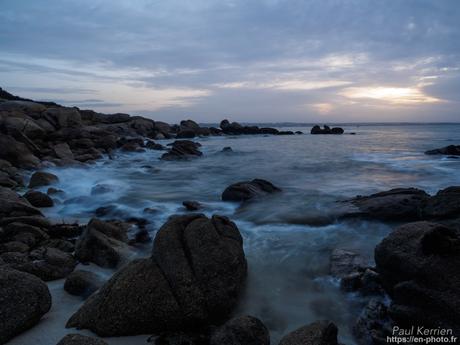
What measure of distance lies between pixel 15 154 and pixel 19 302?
14.3m

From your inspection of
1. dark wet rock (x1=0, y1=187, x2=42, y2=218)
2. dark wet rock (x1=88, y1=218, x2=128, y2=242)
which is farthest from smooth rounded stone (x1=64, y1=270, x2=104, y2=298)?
dark wet rock (x1=0, y1=187, x2=42, y2=218)

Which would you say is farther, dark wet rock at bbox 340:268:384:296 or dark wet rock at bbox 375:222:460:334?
dark wet rock at bbox 340:268:384:296

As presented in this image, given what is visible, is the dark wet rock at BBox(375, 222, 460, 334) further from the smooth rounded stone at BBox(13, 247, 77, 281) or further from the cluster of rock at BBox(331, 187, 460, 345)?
the smooth rounded stone at BBox(13, 247, 77, 281)

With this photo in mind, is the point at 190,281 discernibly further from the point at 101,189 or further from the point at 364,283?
the point at 101,189

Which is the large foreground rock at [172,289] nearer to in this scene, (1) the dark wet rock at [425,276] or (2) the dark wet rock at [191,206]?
(1) the dark wet rock at [425,276]

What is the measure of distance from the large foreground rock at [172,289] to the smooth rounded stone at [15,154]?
13.8 m

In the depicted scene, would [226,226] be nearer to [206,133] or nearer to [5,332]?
[5,332]

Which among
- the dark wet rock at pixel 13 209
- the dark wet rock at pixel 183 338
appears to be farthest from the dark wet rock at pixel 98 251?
the dark wet rock at pixel 13 209

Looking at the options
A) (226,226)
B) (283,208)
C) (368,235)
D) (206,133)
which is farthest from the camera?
(206,133)

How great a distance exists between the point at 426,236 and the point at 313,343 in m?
1.90

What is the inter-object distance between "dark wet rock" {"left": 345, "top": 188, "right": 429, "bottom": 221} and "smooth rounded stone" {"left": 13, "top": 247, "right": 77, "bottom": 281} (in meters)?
6.40

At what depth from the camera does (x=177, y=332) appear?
4137 mm

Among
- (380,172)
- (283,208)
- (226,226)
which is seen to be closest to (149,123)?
(380,172)

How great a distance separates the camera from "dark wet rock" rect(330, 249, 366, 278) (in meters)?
5.78
